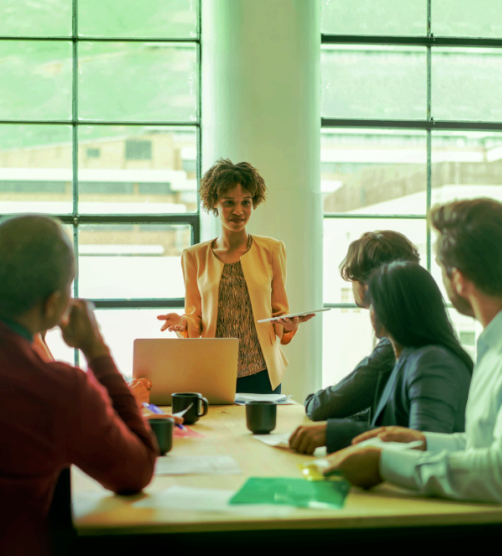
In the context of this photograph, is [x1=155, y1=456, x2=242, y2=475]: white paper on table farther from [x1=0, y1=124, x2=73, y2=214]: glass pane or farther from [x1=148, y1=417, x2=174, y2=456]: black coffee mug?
[x1=0, y1=124, x2=73, y2=214]: glass pane

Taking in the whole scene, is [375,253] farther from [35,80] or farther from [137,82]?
[35,80]

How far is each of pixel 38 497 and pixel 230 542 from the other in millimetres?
341

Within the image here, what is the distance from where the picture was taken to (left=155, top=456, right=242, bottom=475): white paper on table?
4.53ft

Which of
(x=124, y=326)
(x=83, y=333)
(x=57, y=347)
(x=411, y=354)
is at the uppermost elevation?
(x=83, y=333)

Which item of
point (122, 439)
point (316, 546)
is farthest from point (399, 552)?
point (122, 439)

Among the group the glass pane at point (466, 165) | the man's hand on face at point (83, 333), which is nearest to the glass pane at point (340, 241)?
the glass pane at point (466, 165)

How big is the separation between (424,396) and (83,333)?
804 millimetres

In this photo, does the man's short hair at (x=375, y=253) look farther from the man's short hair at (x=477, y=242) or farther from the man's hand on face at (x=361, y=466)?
the man's hand on face at (x=361, y=466)

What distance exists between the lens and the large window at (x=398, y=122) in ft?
14.9

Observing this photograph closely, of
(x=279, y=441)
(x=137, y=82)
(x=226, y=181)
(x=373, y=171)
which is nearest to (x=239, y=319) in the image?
(x=226, y=181)

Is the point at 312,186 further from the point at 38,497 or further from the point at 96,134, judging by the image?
the point at 38,497

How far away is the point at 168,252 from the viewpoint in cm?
447

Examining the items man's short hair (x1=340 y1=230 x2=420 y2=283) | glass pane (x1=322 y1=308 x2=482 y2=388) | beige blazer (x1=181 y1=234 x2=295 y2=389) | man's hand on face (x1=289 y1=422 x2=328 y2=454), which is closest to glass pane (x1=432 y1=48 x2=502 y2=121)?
glass pane (x1=322 y1=308 x2=482 y2=388)

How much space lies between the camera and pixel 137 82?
440 cm
